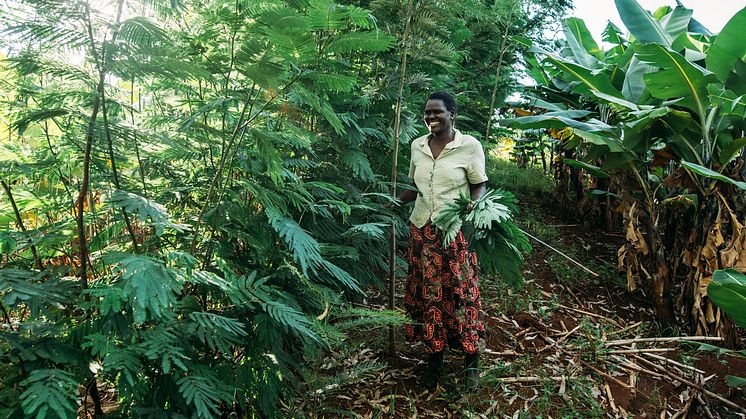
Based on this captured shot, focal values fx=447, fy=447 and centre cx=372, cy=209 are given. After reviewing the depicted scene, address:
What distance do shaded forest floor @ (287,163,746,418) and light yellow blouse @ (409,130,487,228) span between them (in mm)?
886

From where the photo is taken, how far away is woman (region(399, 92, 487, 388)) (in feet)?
8.57

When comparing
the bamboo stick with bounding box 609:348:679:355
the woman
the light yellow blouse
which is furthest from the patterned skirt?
the bamboo stick with bounding box 609:348:679:355

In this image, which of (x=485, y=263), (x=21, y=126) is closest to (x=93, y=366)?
(x=21, y=126)

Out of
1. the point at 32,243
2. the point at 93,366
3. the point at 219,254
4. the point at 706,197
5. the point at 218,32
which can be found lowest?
the point at 93,366

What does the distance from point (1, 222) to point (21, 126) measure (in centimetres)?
92

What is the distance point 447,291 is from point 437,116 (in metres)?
1.05

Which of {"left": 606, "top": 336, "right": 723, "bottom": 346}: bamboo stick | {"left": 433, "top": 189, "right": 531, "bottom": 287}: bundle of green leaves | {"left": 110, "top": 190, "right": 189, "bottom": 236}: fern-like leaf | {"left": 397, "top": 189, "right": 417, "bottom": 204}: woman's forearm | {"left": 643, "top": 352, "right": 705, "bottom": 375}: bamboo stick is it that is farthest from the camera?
{"left": 606, "top": 336, "right": 723, "bottom": 346}: bamboo stick

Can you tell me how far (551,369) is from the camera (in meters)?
3.07

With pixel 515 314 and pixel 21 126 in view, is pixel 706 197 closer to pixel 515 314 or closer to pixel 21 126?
pixel 515 314

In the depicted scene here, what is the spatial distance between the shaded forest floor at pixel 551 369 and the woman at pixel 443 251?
23 cm

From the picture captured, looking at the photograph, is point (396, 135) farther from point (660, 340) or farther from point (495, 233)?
point (660, 340)

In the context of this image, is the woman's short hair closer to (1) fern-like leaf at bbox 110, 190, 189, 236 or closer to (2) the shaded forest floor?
(2) the shaded forest floor

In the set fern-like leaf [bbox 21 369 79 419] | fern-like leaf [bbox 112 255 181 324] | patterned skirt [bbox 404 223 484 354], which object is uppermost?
fern-like leaf [bbox 112 255 181 324]

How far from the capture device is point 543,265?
4.74 metres
